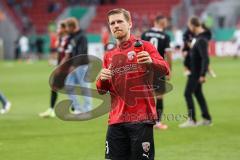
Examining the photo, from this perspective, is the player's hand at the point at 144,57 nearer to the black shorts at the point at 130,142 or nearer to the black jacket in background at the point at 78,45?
the black shorts at the point at 130,142

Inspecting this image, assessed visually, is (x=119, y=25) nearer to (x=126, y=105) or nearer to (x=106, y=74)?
(x=106, y=74)

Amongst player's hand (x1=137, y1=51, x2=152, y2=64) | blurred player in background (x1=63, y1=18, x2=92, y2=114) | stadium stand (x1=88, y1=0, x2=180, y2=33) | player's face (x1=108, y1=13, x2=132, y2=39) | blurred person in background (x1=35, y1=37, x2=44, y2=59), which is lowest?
blurred person in background (x1=35, y1=37, x2=44, y2=59)

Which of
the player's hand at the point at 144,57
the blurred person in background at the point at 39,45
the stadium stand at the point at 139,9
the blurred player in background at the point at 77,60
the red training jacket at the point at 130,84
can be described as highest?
the player's hand at the point at 144,57

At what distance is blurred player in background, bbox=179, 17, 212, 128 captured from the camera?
47.1 ft

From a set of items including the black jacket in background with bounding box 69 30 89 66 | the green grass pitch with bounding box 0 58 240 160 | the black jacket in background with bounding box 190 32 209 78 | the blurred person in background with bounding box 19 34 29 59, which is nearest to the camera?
the green grass pitch with bounding box 0 58 240 160

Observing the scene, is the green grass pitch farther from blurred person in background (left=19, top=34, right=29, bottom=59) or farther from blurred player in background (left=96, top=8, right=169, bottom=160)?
blurred person in background (left=19, top=34, right=29, bottom=59)

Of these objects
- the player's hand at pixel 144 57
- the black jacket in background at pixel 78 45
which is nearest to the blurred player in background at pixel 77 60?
the black jacket in background at pixel 78 45

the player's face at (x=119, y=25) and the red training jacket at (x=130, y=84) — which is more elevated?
the player's face at (x=119, y=25)

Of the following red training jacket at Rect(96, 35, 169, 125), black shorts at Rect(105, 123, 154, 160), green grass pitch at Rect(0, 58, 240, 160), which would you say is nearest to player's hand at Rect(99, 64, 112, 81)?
red training jacket at Rect(96, 35, 169, 125)

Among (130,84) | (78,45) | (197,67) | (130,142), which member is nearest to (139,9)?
(78,45)

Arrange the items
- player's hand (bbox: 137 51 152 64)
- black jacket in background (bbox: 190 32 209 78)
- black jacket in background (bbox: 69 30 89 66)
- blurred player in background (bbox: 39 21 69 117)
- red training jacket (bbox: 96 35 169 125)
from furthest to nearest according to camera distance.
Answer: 1. blurred player in background (bbox: 39 21 69 117)
2. black jacket in background (bbox: 69 30 89 66)
3. black jacket in background (bbox: 190 32 209 78)
4. red training jacket (bbox: 96 35 169 125)
5. player's hand (bbox: 137 51 152 64)

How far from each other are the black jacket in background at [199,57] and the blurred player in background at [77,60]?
2908mm

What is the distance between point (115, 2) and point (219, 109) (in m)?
37.9

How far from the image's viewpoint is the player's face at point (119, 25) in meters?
7.20
